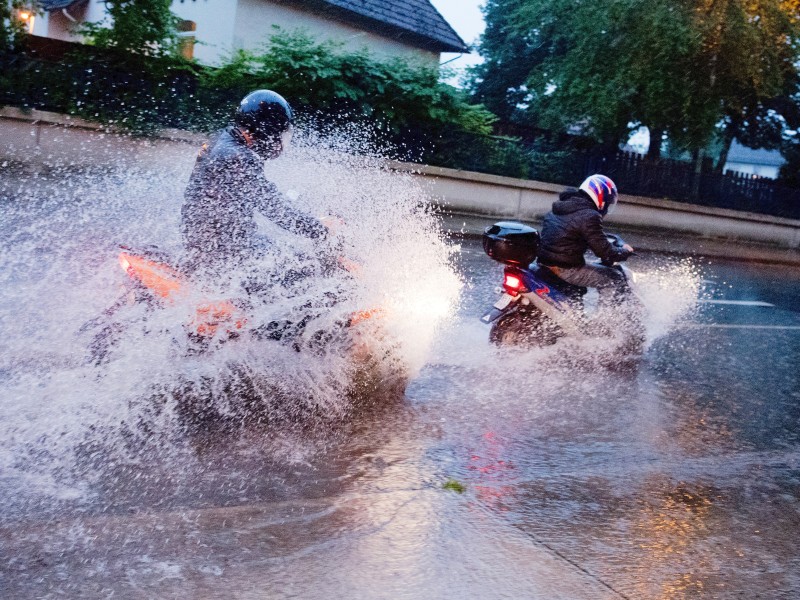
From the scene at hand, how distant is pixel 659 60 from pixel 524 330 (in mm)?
13575

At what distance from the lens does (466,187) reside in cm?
1808

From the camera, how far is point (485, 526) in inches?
156

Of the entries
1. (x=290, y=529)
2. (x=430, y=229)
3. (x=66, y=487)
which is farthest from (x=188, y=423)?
(x=430, y=229)

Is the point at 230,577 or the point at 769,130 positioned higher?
the point at 769,130

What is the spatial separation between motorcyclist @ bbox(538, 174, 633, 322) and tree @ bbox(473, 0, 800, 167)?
1207 centimetres

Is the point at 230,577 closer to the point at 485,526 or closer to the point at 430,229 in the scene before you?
the point at 485,526

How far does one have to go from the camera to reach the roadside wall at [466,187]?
14.3 m

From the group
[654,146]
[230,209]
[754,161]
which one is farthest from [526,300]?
[754,161]

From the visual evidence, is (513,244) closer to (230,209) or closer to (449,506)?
(230,209)

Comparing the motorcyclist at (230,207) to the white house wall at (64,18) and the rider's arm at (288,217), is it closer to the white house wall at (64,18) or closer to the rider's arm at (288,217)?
the rider's arm at (288,217)

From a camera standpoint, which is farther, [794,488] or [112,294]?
[112,294]

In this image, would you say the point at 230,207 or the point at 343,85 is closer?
the point at 230,207

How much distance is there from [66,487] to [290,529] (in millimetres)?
1009

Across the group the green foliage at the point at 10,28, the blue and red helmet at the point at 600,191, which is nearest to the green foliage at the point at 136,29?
the green foliage at the point at 10,28
